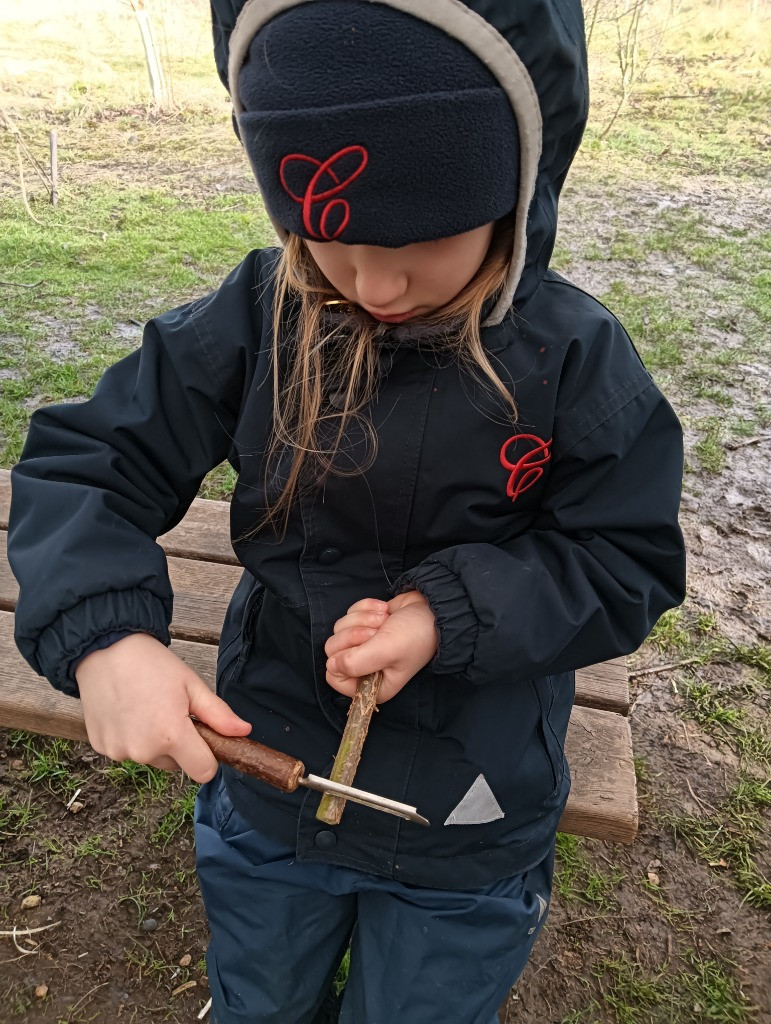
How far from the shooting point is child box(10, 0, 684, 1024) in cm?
116

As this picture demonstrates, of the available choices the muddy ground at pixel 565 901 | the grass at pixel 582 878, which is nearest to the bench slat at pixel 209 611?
the grass at pixel 582 878

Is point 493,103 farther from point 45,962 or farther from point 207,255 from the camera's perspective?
point 207,255

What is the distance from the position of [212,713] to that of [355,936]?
637 mm

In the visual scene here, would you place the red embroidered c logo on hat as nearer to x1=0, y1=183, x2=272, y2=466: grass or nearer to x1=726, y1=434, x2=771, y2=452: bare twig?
x1=0, y1=183, x2=272, y2=466: grass

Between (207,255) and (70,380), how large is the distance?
1978 mm

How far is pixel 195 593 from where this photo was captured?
2176 millimetres

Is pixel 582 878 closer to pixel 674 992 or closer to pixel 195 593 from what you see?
pixel 674 992

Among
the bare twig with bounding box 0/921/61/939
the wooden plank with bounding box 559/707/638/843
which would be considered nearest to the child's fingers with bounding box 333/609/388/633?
the wooden plank with bounding box 559/707/638/843

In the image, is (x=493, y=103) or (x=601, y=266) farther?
(x=601, y=266)

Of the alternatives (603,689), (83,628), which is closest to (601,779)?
(603,689)

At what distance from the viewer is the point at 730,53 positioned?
11000mm

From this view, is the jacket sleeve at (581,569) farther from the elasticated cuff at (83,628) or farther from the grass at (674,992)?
the grass at (674,992)

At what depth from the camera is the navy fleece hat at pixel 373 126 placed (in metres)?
0.98

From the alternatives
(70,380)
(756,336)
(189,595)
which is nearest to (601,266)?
(756,336)
